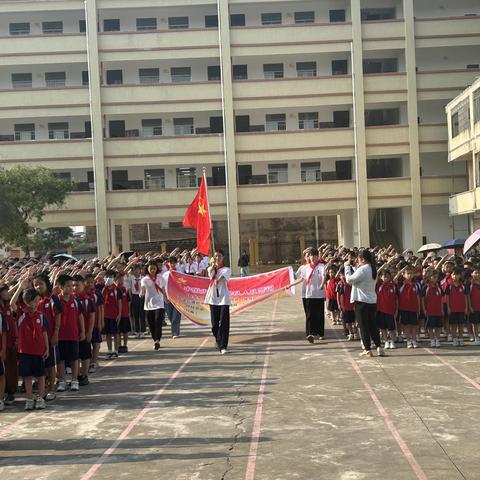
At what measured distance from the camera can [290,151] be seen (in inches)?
1391

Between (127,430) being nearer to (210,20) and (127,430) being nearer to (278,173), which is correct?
(278,173)

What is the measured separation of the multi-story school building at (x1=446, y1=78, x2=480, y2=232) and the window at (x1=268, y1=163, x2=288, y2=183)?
9355mm

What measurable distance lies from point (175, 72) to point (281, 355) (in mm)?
29611

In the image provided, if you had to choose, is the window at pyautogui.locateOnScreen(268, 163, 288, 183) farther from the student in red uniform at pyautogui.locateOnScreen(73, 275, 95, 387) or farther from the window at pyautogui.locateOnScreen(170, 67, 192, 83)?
the student in red uniform at pyautogui.locateOnScreen(73, 275, 95, 387)

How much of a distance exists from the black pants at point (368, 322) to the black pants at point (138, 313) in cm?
534

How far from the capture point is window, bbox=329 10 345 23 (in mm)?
37000

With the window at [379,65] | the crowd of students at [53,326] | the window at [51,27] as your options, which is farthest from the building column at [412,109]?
the crowd of students at [53,326]

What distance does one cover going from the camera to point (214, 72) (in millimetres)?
37188

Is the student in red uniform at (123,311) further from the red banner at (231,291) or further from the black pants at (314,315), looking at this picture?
the black pants at (314,315)

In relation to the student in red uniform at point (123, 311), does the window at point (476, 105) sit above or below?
above

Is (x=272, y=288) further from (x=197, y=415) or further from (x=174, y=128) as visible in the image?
(x=174, y=128)

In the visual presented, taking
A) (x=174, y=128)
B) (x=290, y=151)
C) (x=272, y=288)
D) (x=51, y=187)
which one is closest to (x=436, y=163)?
(x=290, y=151)

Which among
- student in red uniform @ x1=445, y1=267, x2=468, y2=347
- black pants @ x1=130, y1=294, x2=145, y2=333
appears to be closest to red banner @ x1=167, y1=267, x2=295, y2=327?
black pants @ x1=130, y1=294, x2=145, y2=333

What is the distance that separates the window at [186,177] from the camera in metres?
36.7
